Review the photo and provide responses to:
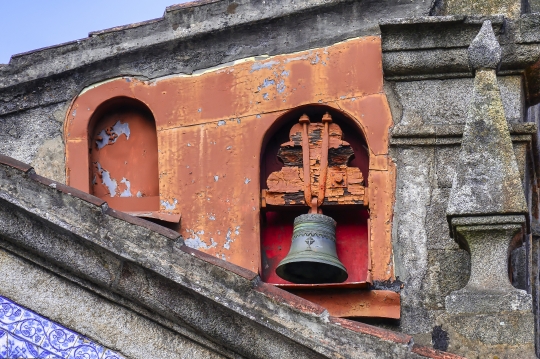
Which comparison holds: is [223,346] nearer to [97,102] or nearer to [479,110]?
[479,110]

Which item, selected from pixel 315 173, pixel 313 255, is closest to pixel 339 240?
pixel 315 173

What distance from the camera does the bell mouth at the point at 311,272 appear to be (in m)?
10.8

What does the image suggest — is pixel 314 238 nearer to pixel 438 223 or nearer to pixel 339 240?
pixel 339 240

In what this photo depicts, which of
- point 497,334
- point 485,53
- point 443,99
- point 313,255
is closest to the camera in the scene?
point 497,334

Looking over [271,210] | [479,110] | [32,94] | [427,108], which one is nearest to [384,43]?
[427,108]

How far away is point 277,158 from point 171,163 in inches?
33.3

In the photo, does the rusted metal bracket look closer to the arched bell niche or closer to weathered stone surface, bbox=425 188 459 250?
the arched bell niche

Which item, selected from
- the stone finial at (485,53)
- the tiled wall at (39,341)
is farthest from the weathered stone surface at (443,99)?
the tiled wall at (39,341)

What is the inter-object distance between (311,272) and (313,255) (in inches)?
9.1

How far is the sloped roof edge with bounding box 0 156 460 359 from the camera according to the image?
294 inches

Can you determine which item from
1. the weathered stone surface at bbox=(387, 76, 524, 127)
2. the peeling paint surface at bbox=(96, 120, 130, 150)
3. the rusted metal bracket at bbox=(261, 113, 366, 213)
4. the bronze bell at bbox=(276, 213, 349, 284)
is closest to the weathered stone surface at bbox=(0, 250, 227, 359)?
the bronze bell at bbox=(276, 213, 349, 284)

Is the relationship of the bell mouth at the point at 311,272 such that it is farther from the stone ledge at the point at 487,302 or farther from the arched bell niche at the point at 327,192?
the stone ledge at the point at 487,302

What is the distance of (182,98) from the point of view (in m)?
11.9

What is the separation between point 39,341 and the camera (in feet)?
25.5
